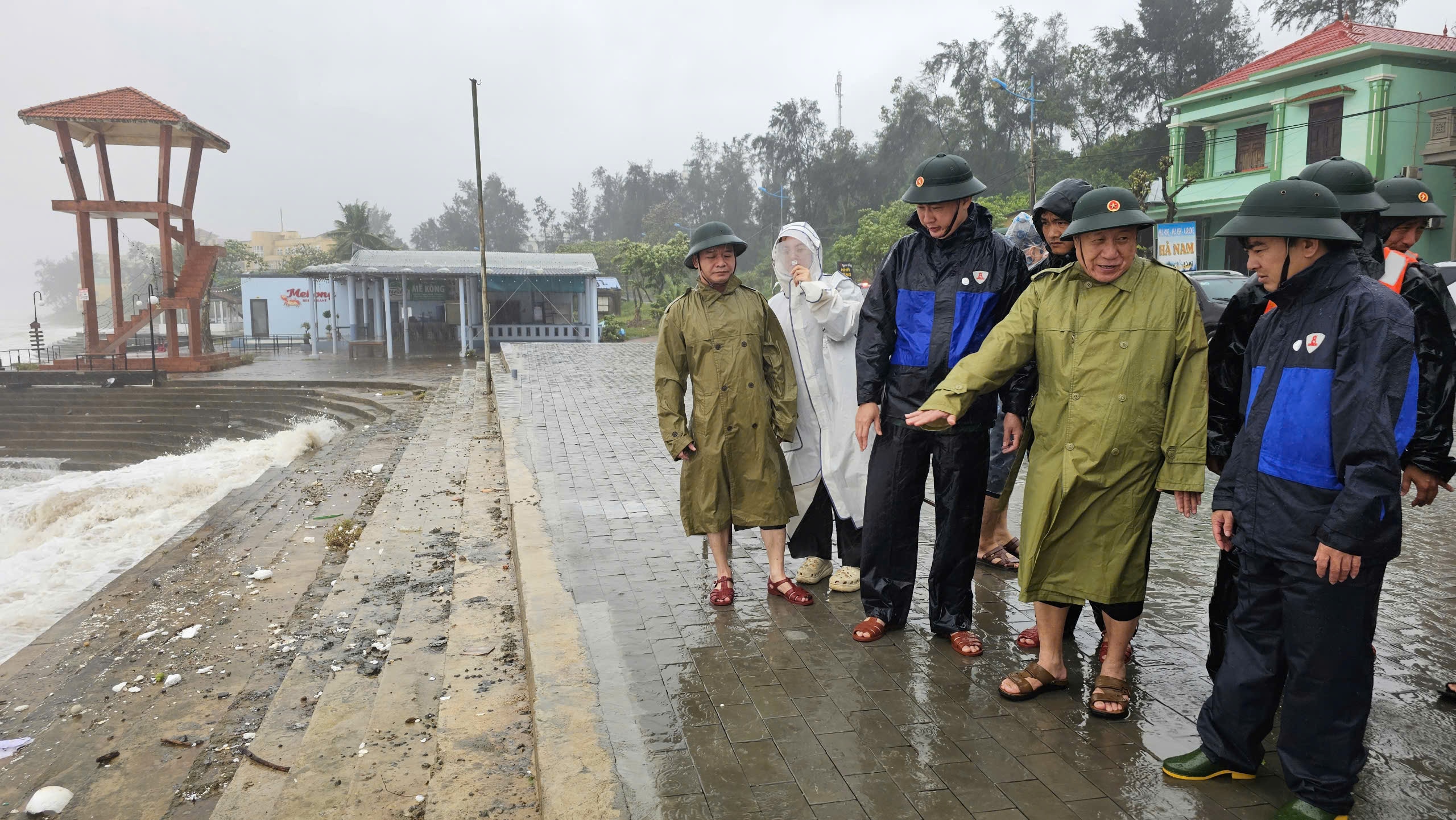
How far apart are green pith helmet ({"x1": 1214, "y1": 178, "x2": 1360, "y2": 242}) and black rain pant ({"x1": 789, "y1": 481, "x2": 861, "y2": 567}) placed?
7.82ft

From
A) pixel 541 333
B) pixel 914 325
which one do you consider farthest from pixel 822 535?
pixel 541 333

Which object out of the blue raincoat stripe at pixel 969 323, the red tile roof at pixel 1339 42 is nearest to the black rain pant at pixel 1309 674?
the blue raincoat stripe at pixel 969 323

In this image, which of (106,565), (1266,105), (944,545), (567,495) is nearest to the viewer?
(944,545)

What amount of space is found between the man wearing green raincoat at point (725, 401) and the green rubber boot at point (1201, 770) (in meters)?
1.84

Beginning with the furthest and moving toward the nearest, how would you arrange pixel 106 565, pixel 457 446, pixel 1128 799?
1. pixel 457 446
2. pixel 106 565
3. pixel 1128 799

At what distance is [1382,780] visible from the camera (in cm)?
267

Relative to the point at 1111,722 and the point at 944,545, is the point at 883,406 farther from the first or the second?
the point at 1111,722

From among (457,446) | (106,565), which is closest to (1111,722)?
(457,446)

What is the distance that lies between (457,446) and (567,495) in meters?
4.10

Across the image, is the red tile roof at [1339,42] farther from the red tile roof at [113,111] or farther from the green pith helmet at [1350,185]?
the red tile roof at [113,111]

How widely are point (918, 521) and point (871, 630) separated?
0.49 metres

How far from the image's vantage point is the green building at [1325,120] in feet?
68.5

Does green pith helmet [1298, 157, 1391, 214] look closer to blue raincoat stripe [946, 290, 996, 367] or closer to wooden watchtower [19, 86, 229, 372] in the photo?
blue raincoat stripe [946, 290, 996, 367]

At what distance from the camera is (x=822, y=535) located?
15.3 feet
